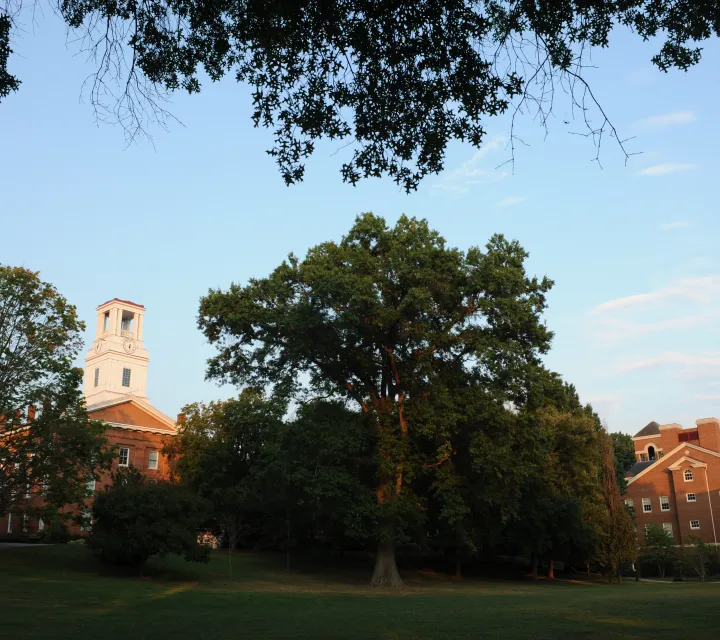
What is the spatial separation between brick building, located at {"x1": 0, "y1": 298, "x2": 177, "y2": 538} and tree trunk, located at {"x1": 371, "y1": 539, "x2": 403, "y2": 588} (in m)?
31.9

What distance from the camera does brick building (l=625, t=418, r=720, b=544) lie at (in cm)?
7244

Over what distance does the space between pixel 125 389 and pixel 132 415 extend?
8959 millimetres

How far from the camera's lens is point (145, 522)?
32344 mm

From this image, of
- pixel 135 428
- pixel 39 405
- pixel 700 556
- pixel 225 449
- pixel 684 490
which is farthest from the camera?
pixel 684 490

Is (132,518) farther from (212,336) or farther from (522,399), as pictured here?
→ (522,399)

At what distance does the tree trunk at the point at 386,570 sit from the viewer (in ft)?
119

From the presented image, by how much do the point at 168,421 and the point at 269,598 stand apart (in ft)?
156

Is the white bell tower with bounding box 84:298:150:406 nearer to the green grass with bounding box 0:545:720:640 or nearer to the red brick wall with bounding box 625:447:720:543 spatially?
the green grass with bounding box 0:545:720:640

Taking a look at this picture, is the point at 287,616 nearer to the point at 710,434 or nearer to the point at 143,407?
the point at 143,407

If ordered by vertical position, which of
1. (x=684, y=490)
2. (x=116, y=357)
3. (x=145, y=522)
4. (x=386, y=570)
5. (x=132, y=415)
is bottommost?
(x=386, y=570)

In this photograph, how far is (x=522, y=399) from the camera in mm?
34812

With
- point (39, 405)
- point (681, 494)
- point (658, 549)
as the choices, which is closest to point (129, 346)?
point (39, 405)

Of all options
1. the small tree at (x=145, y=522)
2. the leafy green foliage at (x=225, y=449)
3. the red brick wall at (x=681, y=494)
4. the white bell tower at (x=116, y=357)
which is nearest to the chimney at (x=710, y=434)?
the red brick wall at (x=681, y=494)

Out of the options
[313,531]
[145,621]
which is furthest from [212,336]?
[145,621]
